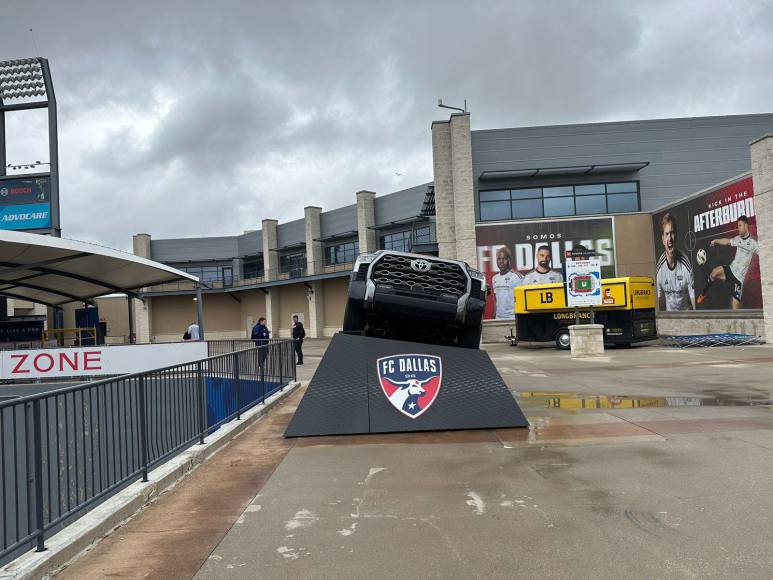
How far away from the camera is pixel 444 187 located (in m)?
33.2

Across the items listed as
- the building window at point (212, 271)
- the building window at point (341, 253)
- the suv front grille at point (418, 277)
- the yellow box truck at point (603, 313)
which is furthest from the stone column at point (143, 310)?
the suv front grille at point (418, 277)

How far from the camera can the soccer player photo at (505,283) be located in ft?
105

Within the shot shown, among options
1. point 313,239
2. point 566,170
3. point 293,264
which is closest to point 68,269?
point 566,170

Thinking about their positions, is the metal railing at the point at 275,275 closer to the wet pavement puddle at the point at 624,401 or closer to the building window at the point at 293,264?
the building window at the point at 293,264

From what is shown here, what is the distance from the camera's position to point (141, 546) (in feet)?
15.1

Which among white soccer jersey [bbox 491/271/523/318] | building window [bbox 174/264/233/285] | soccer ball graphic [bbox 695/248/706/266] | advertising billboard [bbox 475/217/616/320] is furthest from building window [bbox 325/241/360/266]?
soccer ball graphic [bbox 695/248/706/266]

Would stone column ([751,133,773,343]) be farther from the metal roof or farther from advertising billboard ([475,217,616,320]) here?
the metal roof

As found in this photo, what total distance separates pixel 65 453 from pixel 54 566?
1072 millimetres

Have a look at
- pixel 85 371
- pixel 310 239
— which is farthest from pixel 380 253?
pixel 310 239

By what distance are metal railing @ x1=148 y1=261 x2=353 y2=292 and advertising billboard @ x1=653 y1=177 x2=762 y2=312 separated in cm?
2259

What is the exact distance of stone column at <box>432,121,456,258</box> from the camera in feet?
108

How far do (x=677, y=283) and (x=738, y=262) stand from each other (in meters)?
5.04

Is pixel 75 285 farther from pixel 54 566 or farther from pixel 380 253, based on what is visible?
pixel 54 566

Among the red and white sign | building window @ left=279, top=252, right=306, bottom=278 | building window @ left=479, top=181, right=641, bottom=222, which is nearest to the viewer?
the red and white sign
